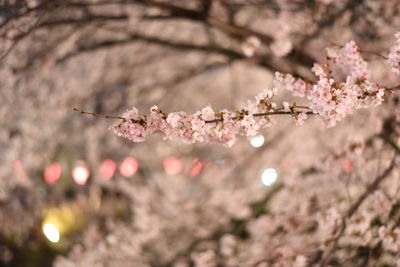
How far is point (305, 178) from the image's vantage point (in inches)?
253

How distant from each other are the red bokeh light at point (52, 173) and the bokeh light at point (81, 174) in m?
0.97

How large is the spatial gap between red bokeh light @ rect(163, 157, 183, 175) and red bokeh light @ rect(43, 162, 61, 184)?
3.54 metres

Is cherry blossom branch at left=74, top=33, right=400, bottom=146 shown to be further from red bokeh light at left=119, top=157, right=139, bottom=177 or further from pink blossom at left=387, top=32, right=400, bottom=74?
red bokeh light at left=119, top=157, right=139, bottom=177

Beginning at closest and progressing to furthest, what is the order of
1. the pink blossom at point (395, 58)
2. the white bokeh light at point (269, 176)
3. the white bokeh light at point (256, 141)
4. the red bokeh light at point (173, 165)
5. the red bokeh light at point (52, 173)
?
the pink blossom at point (395, 58), the white bokeh light at point (269, 176), the white bokeh light at point (256, 141), the red bokeh light at point (52, 173), the red bokeh light at point (173, 165)

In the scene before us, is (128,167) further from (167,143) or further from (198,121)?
(198,121)

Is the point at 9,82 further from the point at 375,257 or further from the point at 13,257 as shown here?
the point at 13,257

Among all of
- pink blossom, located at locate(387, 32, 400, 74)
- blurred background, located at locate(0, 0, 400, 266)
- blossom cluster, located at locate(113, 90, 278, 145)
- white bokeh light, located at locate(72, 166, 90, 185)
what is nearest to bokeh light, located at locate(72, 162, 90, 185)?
white bokeh light, located at locate(72, 166, 90, 185)

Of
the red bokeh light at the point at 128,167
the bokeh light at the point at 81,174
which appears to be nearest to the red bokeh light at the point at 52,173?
the bokeh light at the point at 81,174

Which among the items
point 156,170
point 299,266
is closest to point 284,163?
point 156,170

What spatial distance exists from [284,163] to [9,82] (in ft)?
21.2

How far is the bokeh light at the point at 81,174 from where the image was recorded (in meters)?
13.4

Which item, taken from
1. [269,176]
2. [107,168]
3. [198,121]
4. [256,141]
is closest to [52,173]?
[107,168]

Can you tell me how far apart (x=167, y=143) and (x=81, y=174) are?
279 cm

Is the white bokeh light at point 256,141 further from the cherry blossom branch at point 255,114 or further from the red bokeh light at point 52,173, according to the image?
the cherry blossom branch at point 255,114
